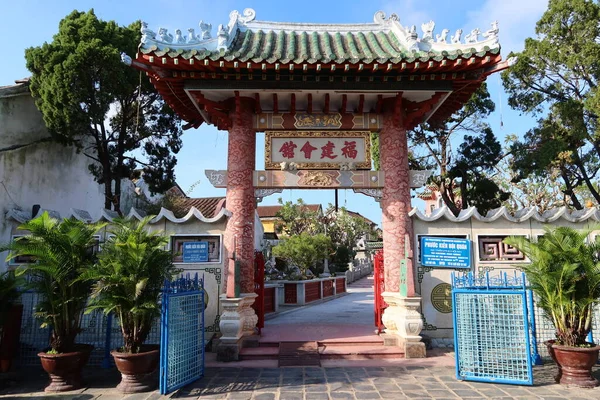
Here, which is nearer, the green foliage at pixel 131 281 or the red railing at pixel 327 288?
the green foliage at pixel 131 281

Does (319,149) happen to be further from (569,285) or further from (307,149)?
(569,285)

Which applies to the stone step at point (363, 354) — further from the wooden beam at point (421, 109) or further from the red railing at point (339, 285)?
the red railing at point (339, 285)

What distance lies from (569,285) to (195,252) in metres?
6.03

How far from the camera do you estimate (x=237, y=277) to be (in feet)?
23.6

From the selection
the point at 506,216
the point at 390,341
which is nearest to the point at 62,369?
the point at 390,341

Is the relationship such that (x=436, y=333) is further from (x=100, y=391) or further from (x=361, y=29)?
(x=361, y=29)

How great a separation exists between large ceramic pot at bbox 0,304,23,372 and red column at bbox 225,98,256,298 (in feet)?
11.5

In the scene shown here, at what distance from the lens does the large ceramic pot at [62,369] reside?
5594 mm

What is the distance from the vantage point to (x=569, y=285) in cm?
569

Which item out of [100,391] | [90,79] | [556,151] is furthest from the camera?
[556,151]

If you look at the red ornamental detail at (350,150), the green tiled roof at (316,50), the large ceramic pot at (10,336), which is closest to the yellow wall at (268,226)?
the green tiled roof at (316,50)

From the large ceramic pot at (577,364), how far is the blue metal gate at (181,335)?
5035 mm

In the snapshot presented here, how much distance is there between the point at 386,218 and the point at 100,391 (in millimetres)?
5325

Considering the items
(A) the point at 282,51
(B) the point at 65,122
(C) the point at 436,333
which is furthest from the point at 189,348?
(B) the point at 65,122
